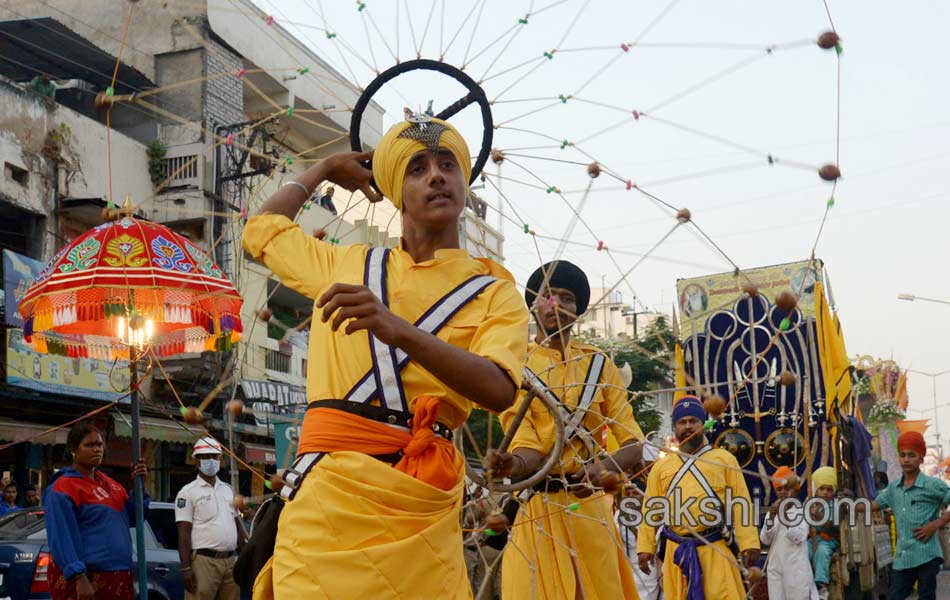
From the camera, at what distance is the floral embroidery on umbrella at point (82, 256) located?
8.05 meters

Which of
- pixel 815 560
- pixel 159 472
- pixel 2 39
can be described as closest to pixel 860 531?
pixel 815 560

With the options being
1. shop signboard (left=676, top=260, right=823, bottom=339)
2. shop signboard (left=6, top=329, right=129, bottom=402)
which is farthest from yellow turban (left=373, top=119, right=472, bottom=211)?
shop signboard (left=6, top=329, right=129, bottom=402)

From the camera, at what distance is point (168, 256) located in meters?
7.91

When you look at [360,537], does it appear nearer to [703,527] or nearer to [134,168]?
[703,527]

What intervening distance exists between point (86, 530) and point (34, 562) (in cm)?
193

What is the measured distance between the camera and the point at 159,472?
22.1 m

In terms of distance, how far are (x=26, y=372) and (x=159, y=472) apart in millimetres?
5408

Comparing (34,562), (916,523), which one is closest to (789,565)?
(916,523)

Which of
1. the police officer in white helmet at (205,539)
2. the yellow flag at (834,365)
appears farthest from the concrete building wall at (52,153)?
the yellow flag at (834,365)

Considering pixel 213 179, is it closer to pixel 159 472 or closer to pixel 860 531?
pixel 159 472

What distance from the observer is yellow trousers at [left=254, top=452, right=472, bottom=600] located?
108 inches

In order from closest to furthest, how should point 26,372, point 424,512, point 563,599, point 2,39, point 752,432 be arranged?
point 424,512 → point 563,599 → point 752,432 → point 26,372 → point 2,39

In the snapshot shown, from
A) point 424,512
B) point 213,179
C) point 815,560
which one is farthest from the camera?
point 213,179

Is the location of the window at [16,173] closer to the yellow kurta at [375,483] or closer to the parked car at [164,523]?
the parked car at [164,523]
